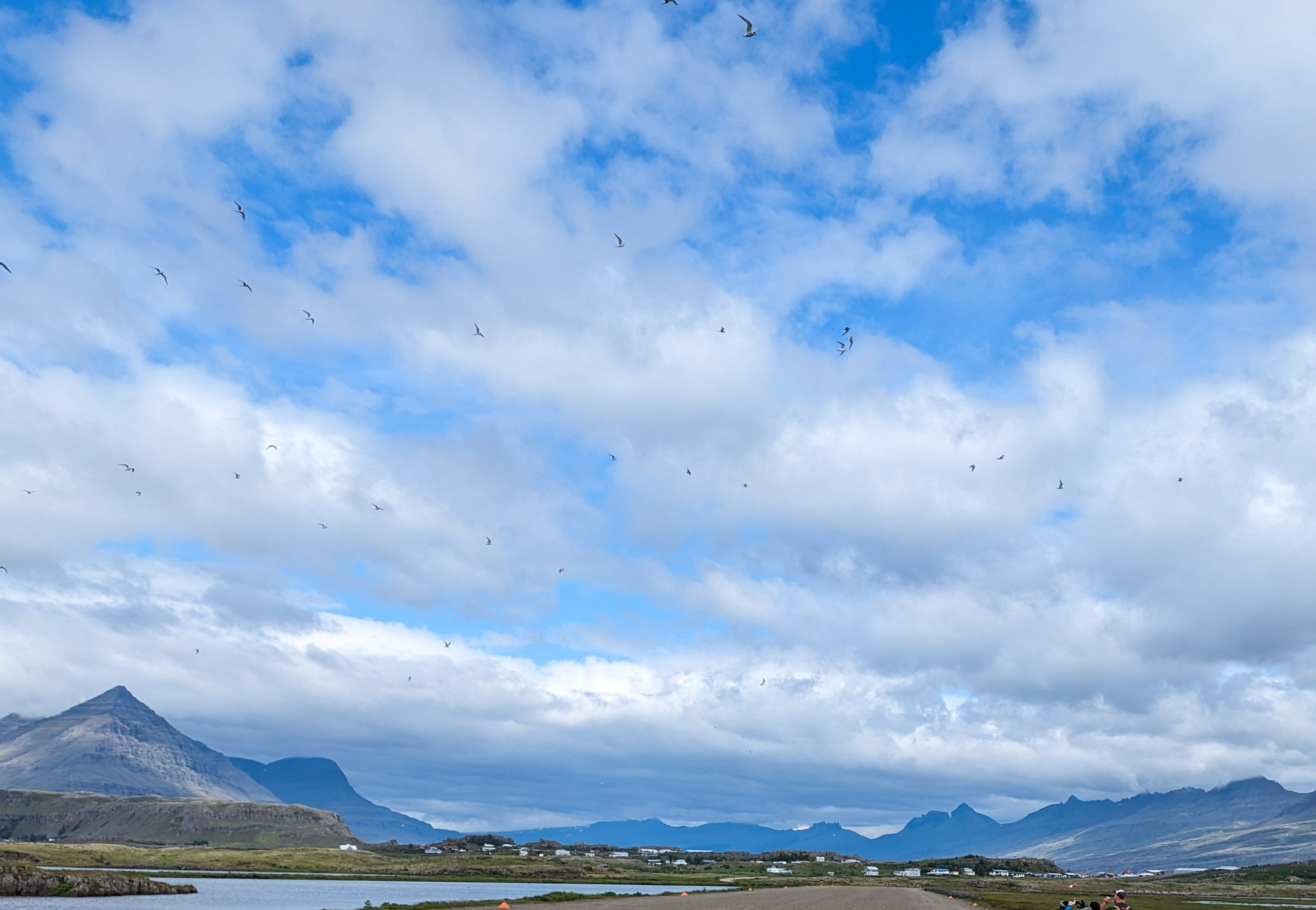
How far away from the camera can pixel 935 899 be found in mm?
155375

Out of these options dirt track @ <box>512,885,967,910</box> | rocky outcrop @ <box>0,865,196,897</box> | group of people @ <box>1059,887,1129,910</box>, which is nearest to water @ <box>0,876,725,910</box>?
rocky outcrop @ <box>0,865,196,897</box>

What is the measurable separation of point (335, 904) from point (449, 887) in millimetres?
90305

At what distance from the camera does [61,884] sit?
107625 millimetres

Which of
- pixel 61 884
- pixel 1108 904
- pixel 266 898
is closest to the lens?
pixel 1108 904

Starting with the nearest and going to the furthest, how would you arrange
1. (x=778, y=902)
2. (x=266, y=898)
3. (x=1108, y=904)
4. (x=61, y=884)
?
(x=1108, y=904), (x=61, y=884), (x=778, y=902), (x=266, y=898)

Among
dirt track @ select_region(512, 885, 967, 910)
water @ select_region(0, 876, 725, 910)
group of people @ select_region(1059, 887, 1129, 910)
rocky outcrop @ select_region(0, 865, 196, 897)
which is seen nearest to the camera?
group of people @ select_region(1059, 887, 1129, 910)

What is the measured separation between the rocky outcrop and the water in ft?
5.53

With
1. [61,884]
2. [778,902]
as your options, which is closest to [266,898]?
[61,884]

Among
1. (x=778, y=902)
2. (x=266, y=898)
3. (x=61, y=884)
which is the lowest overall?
(x=266, y=898)

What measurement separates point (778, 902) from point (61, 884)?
86649 mm

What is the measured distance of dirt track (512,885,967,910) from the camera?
104m

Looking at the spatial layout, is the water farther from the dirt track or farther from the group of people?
the group of people

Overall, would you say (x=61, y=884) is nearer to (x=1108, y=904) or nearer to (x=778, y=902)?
(x=778, y=902)

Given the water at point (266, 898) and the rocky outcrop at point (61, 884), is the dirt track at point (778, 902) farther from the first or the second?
the rocky outcrop at point (61, 884)
